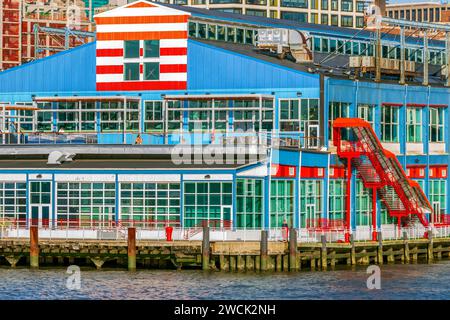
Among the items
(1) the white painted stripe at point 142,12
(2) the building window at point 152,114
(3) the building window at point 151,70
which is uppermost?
(1) the white painted stripe at point 142,12

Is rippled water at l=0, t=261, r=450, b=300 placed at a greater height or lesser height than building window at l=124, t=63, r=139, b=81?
lesser

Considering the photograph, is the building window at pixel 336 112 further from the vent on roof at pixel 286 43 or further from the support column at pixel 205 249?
the support column at pixel 205 249

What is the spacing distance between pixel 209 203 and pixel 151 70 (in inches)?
824

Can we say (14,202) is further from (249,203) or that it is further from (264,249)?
(264,249)

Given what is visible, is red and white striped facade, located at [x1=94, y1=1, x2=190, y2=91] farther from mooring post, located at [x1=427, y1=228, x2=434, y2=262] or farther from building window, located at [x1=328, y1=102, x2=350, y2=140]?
mooring post, located at [x1=427, y1=228, x2=434, y2=262]

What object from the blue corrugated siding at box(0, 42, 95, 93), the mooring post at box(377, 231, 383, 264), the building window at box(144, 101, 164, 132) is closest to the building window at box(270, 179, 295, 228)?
the mooring post at box(377, 231, 383, 264)

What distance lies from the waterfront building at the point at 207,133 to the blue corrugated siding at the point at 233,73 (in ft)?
0.32

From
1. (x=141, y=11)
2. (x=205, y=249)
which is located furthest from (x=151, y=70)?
(x=205, y=249)

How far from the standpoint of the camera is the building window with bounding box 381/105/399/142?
397 ft

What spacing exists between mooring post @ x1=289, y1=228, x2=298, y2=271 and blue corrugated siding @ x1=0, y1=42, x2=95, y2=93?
31018mm

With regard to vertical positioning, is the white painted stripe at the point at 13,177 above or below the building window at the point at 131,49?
below

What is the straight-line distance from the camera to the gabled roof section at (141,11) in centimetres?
12144

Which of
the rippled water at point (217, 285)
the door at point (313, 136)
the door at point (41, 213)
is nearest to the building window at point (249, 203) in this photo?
the rippled water at point (217, 285)

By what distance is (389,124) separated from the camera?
399ft
